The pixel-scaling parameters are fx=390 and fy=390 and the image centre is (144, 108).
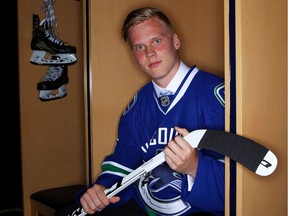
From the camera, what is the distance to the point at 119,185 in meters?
1.31

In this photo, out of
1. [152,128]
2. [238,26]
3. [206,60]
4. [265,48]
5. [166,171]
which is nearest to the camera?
[238,26]

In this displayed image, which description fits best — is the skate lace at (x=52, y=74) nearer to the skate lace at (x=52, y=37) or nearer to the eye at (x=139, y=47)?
the skate lace at (x=52, y=37)

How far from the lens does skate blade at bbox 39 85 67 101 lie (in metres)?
2.16

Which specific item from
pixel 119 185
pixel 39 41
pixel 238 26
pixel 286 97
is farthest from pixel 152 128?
pixel 39 41

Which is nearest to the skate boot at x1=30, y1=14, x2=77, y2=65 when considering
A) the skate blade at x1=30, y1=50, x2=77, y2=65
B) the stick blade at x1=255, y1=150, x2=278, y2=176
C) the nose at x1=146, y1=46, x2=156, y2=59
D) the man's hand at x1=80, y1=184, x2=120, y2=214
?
the skate blade at x1=30, y1=50, x2=77, y2=65

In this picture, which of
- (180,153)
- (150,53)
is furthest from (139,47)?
(180,153)

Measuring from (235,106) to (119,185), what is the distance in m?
0.50

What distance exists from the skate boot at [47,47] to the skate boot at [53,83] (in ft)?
0.14

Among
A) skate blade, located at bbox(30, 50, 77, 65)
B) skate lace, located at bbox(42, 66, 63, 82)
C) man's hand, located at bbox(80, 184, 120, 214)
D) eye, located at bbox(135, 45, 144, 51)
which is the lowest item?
man's hand, located at bbox(80, 184, 120, 214)

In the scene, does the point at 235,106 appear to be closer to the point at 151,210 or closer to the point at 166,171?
the point at 166,171

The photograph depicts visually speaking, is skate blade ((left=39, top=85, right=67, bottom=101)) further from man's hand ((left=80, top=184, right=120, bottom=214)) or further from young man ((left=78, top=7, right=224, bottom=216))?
man's hand ((left=80, top=184, right=120, bottom=214))

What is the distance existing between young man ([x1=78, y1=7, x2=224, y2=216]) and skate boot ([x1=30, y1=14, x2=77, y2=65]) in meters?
0.68

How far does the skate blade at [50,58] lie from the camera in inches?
83.2

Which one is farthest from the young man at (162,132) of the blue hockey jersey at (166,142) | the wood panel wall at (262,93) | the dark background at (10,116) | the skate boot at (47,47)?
the dark background at (10,116)
